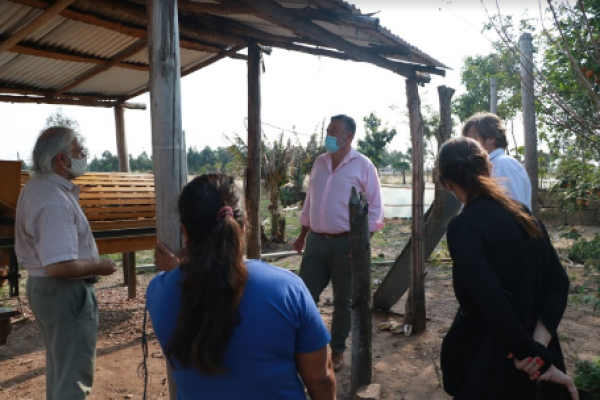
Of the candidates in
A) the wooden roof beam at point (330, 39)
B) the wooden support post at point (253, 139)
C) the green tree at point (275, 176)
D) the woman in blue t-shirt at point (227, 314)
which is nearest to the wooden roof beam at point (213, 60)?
the wooden support post at point (253, 139)

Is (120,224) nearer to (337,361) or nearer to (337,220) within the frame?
(337,220)

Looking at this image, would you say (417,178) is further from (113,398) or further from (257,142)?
(113,398)

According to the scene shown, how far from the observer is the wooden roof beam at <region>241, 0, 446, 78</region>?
334cm

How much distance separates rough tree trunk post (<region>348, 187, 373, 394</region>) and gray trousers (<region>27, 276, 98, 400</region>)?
164 cm

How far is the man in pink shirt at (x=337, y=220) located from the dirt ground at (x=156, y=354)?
1.78 ft

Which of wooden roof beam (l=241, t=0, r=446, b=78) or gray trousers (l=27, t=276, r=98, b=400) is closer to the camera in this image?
gray trousers (l=27, t=276, r=98, b=400)

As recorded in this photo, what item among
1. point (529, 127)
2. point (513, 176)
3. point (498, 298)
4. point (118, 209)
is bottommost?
point (498, 298)

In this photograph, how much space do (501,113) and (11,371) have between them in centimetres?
1527

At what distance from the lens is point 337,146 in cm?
402

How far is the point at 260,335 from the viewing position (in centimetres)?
138

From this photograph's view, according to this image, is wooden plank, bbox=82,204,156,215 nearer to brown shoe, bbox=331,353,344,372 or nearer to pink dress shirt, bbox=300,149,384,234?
pink dress shirt, bbox=300,149,384,234

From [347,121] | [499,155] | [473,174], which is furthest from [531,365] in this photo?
[347,121]

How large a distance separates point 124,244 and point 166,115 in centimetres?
258

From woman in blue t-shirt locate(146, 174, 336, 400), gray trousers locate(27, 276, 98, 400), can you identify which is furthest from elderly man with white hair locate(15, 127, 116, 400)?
woman in blue t-shirt locate(146, 174, 336, 400)
